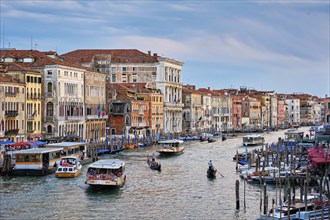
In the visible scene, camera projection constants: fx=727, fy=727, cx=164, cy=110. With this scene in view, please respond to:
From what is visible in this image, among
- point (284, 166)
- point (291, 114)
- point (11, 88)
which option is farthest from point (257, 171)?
point (291, 114)

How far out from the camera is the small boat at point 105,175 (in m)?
20.9

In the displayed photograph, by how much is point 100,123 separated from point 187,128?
17609 mm

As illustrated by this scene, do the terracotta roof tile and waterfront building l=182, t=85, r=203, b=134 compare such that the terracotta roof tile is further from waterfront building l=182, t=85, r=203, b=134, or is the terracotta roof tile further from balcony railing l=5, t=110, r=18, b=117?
balcony railing l=5, t=110, r=18, b=117

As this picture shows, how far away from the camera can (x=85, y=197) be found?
1969cm

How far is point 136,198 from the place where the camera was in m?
19.7

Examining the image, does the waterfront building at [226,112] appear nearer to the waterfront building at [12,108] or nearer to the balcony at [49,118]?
the balcony at [49,118]

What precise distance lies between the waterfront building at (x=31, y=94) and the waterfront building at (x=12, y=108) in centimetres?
38

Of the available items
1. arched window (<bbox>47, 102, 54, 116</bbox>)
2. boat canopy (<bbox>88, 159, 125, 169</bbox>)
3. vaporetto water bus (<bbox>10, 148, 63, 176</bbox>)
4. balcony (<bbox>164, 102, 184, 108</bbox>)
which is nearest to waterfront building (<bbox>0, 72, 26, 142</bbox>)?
arched window (<bbox>47, 102, 54, 116</bbox>)

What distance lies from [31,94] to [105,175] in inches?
A: 562

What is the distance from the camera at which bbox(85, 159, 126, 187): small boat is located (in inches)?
822

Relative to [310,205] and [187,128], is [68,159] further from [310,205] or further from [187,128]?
[187,128]

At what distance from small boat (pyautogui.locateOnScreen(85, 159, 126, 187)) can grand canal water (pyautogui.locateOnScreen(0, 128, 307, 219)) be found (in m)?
0.24

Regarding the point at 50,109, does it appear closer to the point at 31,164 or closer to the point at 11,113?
the point at 11,113

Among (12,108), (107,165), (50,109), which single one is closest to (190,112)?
(50,109)
